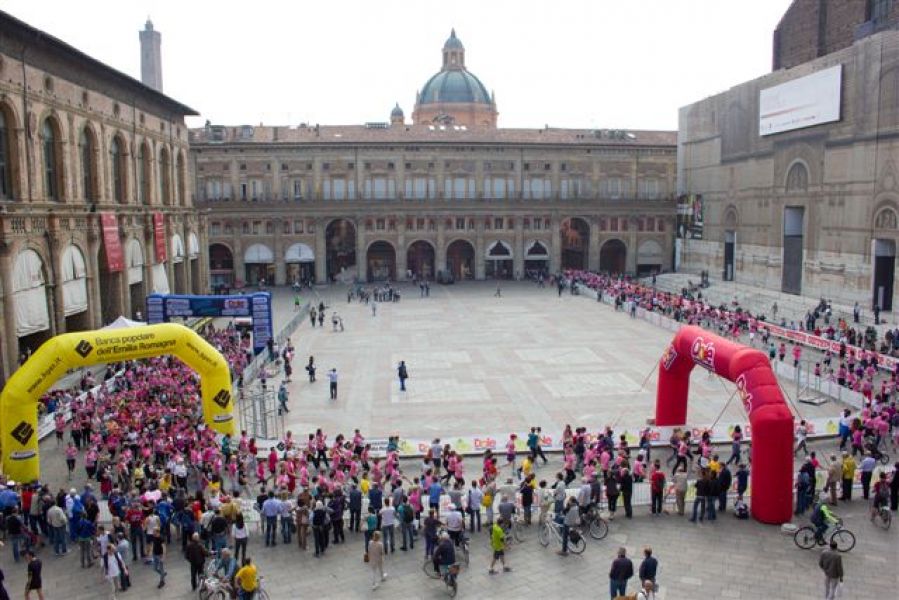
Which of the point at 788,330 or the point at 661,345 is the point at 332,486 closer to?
the point at 661,345

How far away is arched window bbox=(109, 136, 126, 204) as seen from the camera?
138ft

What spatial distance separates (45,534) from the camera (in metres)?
17.7

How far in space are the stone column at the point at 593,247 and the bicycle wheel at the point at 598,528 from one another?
59.1m

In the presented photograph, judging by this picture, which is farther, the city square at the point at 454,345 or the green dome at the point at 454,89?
the green dome at the point at 454,89

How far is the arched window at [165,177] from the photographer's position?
164 ft

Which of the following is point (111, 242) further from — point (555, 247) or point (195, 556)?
point (555, 247)

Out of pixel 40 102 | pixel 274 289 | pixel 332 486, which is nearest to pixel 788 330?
pixel 332 486

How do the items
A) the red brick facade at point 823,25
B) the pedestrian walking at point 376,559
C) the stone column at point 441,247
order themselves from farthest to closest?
the stone column at point 441,247 → the red brick facade at point 823,25 → the pedestrian walking at point 376,559

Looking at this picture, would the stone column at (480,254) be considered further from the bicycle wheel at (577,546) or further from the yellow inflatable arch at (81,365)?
the bicycle wheel at (577,546)

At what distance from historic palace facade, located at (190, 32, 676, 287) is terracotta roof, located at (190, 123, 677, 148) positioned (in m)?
0.18

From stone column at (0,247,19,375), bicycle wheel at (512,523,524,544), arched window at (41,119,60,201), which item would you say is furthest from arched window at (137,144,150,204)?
bicycle wheel at (512,523,524,544)

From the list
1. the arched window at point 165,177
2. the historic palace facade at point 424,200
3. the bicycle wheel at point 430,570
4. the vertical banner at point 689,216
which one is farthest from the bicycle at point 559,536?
the vertical banner at point 689,216

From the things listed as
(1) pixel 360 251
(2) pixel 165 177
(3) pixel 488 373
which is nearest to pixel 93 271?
(2) pixel 165 177

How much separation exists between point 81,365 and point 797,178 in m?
47.7
